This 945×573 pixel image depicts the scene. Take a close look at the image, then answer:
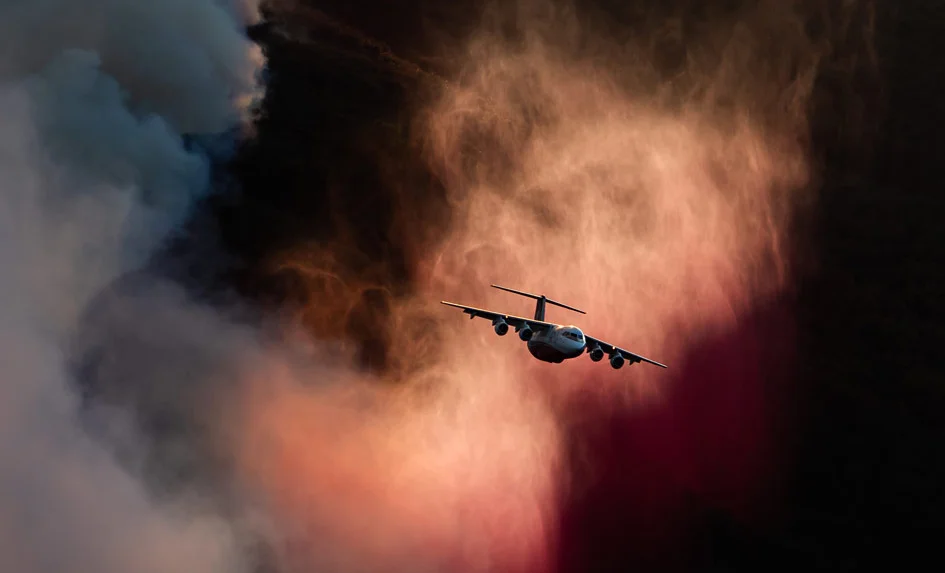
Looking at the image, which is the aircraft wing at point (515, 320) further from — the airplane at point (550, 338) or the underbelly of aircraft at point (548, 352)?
the underbelly of aircraft at point (548, 352)

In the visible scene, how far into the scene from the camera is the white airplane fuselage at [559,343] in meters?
71.1

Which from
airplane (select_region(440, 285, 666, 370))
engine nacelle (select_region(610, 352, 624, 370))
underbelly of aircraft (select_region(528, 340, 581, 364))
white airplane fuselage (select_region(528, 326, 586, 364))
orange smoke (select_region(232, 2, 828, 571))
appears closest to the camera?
white airplane fuselage (select_region(528, 326, 586, 364))

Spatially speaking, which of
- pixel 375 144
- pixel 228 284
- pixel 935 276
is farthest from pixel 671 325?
pixel 228 284

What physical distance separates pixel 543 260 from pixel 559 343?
18.2 metres

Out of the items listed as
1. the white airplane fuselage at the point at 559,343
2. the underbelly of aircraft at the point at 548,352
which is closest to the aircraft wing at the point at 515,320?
the white airplane fuselage at the point at 559,343

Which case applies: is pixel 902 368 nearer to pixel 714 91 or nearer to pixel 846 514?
pixel 846 514

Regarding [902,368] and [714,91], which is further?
[714,91]

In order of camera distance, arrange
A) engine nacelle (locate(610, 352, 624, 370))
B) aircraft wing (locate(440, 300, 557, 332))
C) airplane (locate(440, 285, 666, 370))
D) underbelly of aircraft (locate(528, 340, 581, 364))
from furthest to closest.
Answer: engine nacelle (locate(610, 352, 624, 370)) → aircraft wing (locate(440, 300, 557, 332)) → underbelly of aircraft (locate(528, 340, 581, 364)) → airplane (locate(440, 285, 666, 370))

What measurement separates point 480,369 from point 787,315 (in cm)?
2810

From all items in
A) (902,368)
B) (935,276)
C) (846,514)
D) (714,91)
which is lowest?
(846,514)

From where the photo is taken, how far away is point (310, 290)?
84.4 meters

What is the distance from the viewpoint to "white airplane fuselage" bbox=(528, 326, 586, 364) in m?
71.1

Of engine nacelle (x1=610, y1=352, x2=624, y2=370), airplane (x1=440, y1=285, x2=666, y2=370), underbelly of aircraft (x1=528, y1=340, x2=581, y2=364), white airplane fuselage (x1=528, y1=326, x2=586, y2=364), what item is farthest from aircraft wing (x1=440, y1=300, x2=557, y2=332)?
engine nacelle (x1=610, y1=352, x2=624, y2=370)

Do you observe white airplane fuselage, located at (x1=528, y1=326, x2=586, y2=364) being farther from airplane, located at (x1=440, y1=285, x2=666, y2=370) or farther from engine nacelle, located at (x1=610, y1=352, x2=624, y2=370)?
engine nacelle, located at (x1=610, y1=352, x2=624, y2=370)
